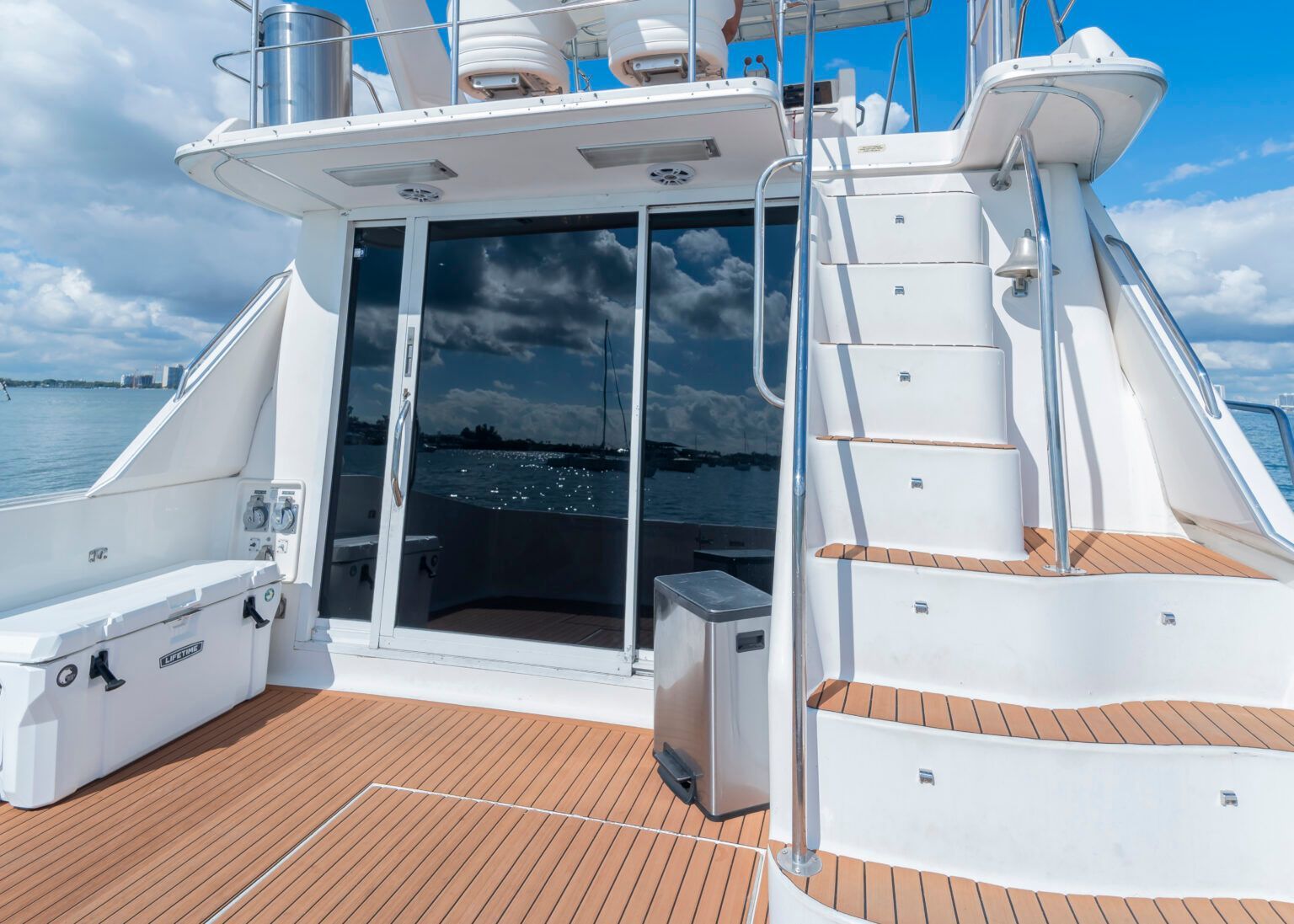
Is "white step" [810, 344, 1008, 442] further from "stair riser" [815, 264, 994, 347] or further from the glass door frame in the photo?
the glass door frame

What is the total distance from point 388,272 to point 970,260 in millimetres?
2455

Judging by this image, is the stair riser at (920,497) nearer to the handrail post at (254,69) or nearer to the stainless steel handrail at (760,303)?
the stainless steel handrail at (760,303)

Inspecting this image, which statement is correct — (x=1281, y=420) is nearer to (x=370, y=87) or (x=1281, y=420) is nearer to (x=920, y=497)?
(x=920, y=497)

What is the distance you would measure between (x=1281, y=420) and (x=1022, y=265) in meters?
0.83

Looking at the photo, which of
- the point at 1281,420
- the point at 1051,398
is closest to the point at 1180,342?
the point at 1281,420

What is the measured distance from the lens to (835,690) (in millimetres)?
1513

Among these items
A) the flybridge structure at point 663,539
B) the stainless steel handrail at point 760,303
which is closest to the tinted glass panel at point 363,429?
the flybridge structure at point 663,539

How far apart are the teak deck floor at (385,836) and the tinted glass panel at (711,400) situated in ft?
2.46

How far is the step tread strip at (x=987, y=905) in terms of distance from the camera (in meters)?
1.19

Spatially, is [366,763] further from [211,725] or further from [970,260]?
[970,260]

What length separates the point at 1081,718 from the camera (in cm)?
142

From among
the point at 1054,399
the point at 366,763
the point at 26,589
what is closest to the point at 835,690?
the point at 1054,399

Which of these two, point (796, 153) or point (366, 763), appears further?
point (796, 153)

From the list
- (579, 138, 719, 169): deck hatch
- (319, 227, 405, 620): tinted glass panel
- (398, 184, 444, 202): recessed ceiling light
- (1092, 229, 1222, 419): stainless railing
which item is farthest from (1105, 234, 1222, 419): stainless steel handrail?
(319, 227, 405, 620): tinted glass panel
